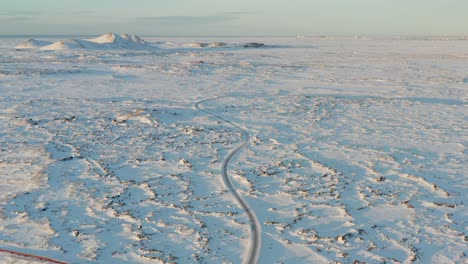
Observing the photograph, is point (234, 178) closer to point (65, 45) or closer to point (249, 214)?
point (249, 214)

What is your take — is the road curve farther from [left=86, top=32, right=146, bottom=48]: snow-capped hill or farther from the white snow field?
Answer: [left=86, top=32, right=146, bottom=48]: snow-capped hill

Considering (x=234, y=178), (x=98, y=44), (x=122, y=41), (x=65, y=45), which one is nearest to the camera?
(x=234, y=178)

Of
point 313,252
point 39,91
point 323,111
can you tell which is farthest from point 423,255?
point 39,91

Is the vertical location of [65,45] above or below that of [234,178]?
above

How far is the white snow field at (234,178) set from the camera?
453cm

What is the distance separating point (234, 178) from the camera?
21.0ft

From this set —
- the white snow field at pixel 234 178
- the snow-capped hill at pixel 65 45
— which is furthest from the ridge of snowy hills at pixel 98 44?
the white snow field at pixel 234 178

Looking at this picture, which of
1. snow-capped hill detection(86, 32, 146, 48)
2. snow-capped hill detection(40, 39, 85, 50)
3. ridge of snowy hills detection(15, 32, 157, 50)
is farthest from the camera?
snow-capped hill detection(86, 32, 146, 48)

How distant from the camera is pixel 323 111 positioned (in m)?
10.8

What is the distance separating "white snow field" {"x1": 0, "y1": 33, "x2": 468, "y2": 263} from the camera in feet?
14.9

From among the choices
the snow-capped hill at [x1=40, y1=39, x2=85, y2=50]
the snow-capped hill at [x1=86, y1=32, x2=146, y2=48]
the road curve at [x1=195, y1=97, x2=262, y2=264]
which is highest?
the snow-capped hill at [x1=86, y1=32, x2=146, y2=48]

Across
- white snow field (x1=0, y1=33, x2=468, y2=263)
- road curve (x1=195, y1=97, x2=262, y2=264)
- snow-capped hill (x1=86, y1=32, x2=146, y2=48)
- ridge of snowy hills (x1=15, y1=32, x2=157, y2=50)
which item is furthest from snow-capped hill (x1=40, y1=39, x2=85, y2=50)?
road curve (x1=195, y1=97, x2=262, y2=264)

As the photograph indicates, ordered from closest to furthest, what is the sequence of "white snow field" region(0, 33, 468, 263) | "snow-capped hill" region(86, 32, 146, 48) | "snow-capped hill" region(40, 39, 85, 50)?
"white snow field" region(0, 33, 468, 263) → "snow-capped hill" region(40, 39, 85, 50) → "snow-capped hill" region(86, 32, 146, 48)

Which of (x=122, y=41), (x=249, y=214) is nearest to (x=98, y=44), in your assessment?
(x=122, y=41)
